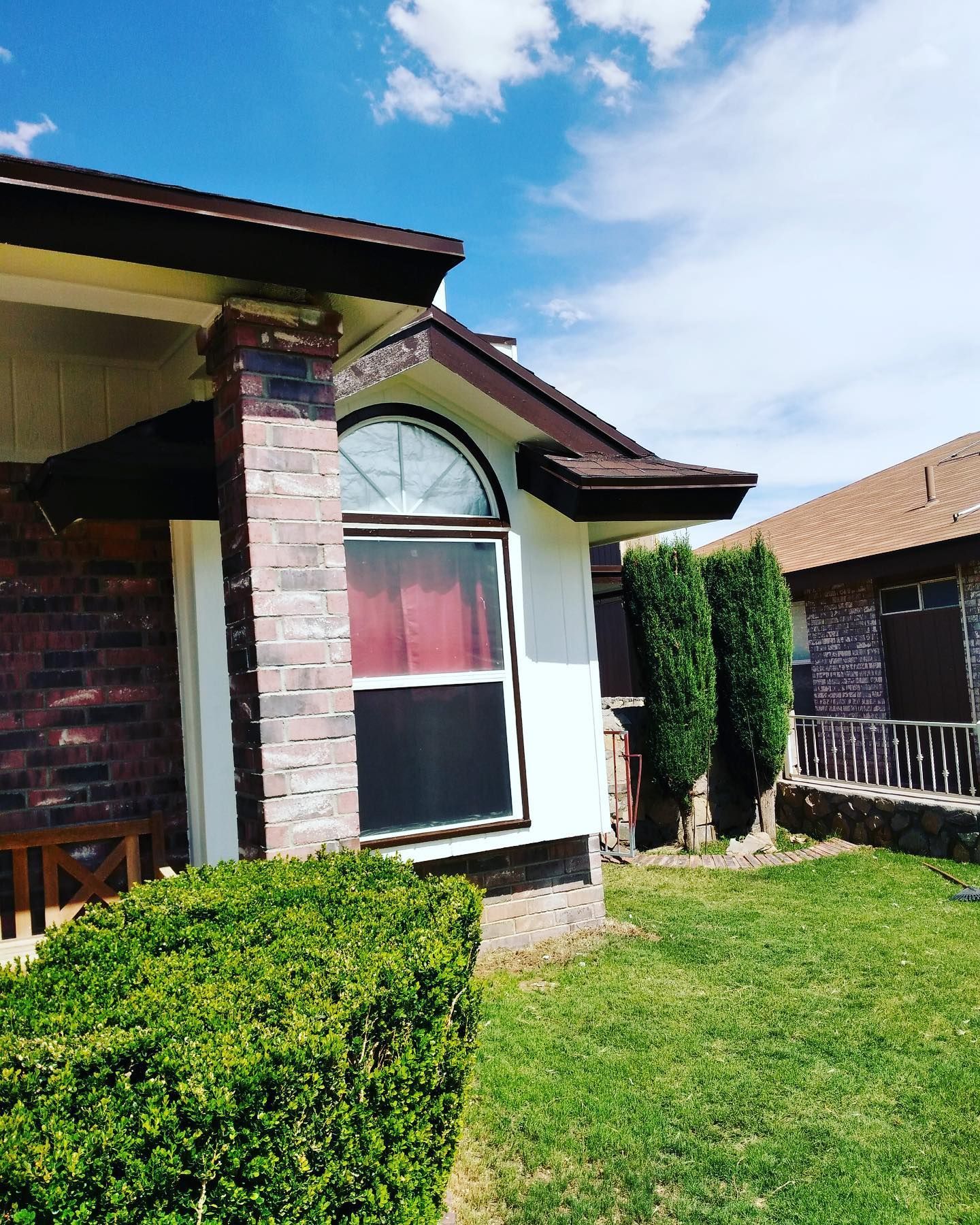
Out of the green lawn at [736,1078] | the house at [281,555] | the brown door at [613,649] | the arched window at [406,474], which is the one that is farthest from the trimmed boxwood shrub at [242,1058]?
the brown door at [613,649]

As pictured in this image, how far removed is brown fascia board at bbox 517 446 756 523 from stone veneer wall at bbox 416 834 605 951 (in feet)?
7.31

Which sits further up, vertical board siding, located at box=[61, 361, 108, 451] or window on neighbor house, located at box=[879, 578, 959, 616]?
vertical board siding, located at box=[61, 361, 108, 451]

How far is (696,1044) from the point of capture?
418 centimetres

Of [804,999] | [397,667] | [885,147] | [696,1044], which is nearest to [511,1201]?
[696,1044]

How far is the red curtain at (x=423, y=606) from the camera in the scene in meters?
5.11

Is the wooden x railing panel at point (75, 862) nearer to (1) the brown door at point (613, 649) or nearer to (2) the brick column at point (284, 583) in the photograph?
(2) the brick column at point (284, 583)

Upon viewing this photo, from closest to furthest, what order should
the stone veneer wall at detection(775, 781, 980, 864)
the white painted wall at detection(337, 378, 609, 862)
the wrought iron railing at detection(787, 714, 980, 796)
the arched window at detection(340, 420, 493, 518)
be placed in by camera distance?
the arched window at detection(340, 420, 493, 518) → the white painted wall at detection(337, 378, 609, 862) → the stone veneer wall at detection(775, 781, 980, 864) → the wrought iron railing at detection(787, 714, 980, 796)

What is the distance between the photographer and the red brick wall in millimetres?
4219

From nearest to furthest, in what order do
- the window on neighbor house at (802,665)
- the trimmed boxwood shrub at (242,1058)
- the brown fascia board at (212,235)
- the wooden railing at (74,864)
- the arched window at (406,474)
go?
the trimmed boxwood shrub at (242,1058) → the brown fascia board at (212,235) → the wooden railing at (74,864) → the arched window at (406,474) → the window on neighbor house at (802,665)

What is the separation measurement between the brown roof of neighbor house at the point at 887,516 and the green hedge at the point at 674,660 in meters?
1.90

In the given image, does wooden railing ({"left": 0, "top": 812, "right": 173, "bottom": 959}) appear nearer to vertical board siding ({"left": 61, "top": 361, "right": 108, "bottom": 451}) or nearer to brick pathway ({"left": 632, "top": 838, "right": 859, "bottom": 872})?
vertical board siding ({"left": 61, "top": 361, "right": 108, "bottom": 451})

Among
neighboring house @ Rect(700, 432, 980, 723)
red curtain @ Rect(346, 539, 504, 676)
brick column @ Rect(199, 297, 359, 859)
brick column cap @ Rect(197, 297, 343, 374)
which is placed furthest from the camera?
neighboring house @ Rect(700, 432, 980, 723)

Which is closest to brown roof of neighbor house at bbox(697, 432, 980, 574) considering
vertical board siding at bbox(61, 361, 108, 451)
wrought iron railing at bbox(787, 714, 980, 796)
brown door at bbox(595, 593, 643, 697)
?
wrought iron railing at bbox(787, 714, 980, 796)

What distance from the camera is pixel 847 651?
38.7 ft
